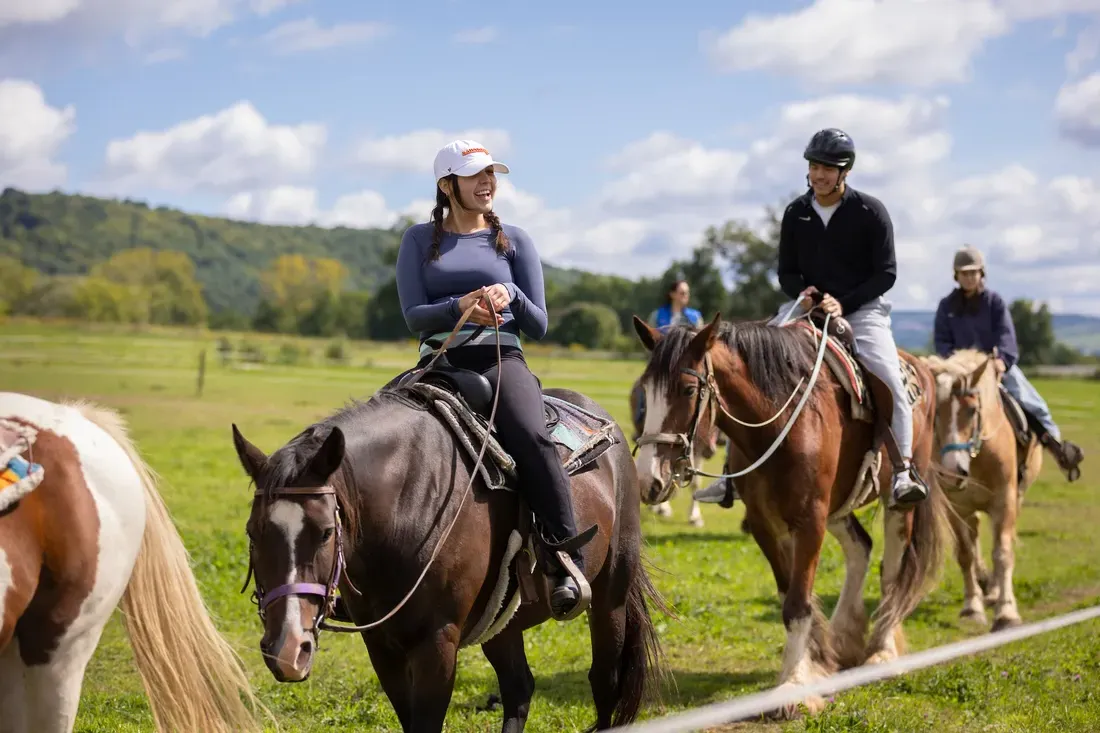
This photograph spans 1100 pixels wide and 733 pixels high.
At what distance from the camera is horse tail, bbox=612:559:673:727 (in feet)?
16.8

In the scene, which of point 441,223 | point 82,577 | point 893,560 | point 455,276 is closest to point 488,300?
point 455,276

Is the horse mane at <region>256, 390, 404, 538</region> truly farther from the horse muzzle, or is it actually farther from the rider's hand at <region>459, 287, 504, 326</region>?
the rider's hand at <region>459, 287, 504, 326</region>

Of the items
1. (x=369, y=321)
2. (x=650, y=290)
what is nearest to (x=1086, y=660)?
(x=369, y=321)

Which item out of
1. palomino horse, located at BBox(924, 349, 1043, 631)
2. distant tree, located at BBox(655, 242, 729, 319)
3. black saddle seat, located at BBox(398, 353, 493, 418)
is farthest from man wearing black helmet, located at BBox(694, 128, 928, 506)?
distant tree, located at BBox(655, 242, 729, 319)

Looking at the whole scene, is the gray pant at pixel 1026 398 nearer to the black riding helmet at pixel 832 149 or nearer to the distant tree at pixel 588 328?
the black riding helmet at pixel 832 149

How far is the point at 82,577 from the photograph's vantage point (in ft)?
12.1

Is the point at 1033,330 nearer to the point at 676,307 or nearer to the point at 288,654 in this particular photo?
the point at 676,307

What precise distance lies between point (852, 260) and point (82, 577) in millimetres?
5219

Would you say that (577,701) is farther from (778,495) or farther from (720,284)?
(720,284)

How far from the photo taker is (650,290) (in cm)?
11544

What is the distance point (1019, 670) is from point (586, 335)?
74.7 m

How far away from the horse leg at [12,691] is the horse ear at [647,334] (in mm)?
3656

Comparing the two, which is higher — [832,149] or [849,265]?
[832,149]

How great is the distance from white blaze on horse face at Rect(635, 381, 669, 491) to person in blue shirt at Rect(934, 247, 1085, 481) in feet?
16.4
